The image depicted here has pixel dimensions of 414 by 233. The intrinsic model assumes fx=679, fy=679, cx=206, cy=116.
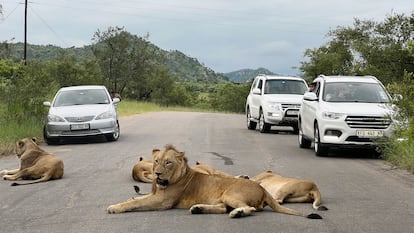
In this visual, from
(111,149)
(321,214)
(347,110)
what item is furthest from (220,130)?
(321,214)

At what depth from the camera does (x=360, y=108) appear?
592 inches

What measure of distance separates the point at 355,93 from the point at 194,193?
8819 millimetres

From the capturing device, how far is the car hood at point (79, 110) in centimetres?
1880

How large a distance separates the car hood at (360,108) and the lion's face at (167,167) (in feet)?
24.9

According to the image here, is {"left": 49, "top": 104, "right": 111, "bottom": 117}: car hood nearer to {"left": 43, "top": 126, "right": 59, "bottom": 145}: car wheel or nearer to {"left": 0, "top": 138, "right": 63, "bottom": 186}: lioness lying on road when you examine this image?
{"left": 43, "top": 126, "right": 59, "bottom": 145}: car wheel

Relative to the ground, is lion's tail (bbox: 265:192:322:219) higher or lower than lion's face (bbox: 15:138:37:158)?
lower

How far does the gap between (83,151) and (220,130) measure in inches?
332

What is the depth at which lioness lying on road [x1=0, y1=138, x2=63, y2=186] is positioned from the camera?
11.2 m

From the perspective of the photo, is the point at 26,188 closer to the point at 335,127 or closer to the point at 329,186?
the point at 329,186

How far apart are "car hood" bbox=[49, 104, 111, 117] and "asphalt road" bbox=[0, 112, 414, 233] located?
3.54 ft

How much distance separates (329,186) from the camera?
34.9ft

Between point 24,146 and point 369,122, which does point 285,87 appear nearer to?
point 369,122

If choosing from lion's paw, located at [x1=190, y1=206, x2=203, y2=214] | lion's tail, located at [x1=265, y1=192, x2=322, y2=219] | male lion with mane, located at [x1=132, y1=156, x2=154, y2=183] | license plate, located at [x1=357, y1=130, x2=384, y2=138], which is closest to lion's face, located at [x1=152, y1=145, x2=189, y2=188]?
lion's paw, located at [x1=190, y1=206, x2=203, y2=214]

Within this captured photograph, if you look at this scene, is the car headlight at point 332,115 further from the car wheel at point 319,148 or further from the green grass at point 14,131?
the green grass at point 14,131
